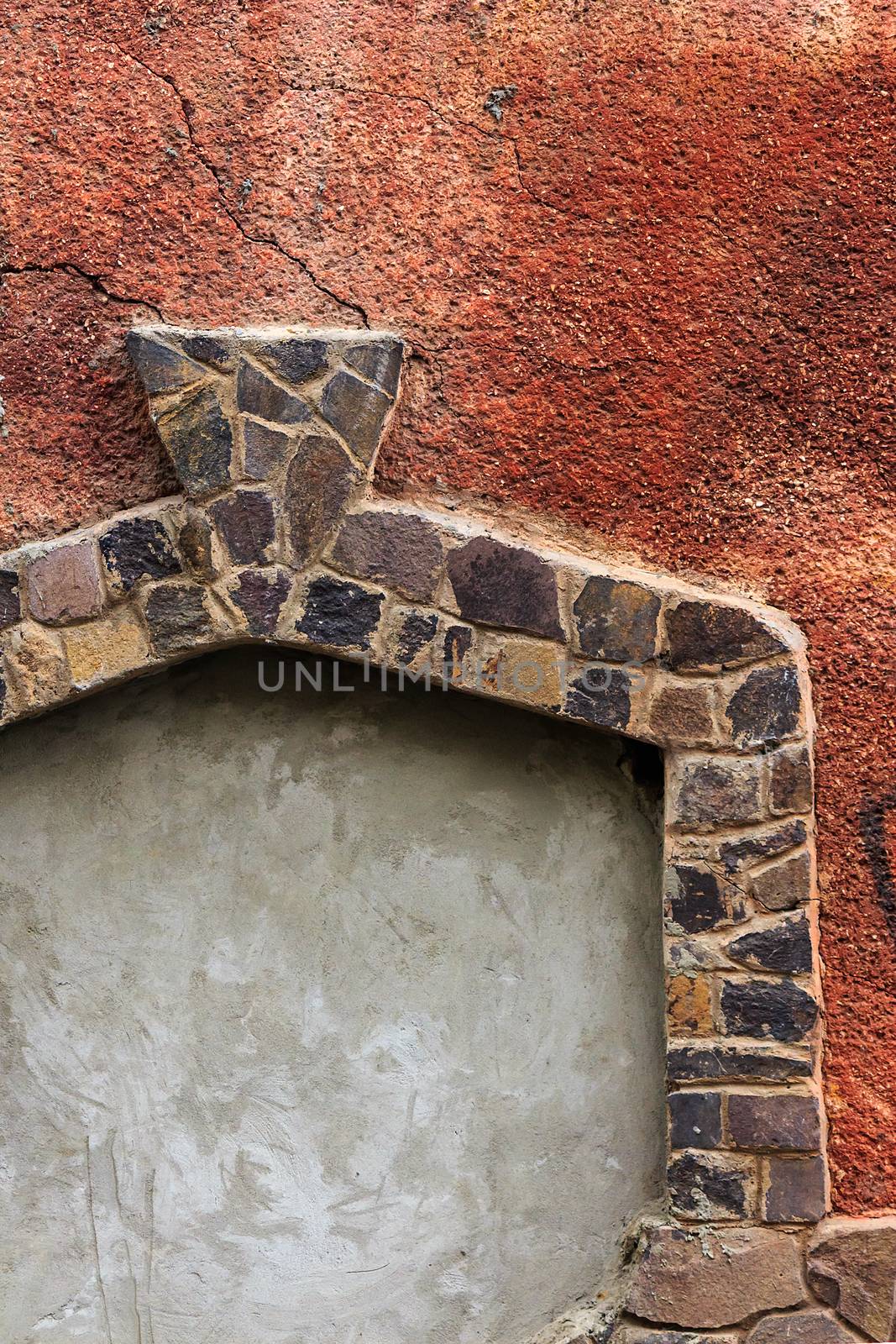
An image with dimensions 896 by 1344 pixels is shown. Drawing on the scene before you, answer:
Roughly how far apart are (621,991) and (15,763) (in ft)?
4.67

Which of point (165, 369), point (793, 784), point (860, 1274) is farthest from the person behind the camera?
point (165, 369)

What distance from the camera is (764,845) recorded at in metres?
2.55

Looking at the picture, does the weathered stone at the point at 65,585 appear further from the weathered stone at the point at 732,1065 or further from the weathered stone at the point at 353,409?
the weathered stone at the point at 732,1065

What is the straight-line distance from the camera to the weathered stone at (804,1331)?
2455 millimetres

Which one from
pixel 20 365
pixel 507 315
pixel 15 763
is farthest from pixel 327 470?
pixel 15 763

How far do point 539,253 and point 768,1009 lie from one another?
164 cm

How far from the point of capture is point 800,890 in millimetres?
2539

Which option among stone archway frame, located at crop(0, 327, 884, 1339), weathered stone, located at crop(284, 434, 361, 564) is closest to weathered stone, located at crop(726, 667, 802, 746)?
stone archway frame, located at crop(0, 327, 884, 1339)

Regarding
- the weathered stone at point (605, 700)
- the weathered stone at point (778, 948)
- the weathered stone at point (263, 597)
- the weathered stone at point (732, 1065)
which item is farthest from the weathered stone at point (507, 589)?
the weathered stone at point (732, 1065)

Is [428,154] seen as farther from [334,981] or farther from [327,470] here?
[334,981]

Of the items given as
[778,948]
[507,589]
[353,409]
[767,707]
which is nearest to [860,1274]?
[778,948]

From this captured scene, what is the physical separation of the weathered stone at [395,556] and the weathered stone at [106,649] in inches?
18.0

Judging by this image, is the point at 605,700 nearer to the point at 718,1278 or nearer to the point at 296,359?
the point at 296,359

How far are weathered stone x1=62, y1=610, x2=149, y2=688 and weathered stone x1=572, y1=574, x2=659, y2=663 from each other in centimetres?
92
